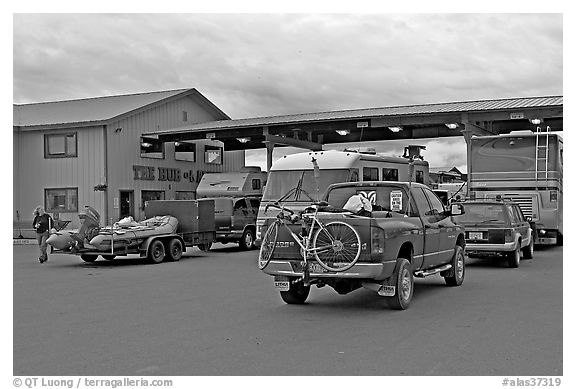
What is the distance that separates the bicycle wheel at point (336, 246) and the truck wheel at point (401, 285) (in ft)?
2.75

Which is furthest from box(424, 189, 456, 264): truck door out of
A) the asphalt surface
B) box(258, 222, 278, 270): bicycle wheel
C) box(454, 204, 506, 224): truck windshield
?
box(454, 204, 506, 224): truck windshield

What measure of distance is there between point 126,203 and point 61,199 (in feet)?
9.96

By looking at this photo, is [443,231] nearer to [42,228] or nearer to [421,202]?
[421,202]

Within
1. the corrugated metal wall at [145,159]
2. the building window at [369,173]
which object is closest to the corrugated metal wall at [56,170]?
the corrugated metal wall at [145,159]

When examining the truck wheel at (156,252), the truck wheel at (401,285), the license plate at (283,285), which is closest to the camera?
the truck wheel at (401,285)

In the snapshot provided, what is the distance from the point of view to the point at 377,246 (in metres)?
9.65

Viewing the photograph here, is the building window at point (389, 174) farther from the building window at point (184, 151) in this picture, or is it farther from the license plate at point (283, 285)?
the building window at point (184, 151)

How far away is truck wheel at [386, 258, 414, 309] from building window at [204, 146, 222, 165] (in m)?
28.3

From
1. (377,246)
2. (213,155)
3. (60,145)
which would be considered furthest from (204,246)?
(213,155)

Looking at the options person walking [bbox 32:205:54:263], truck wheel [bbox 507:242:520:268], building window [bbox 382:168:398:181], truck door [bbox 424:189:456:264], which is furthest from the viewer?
building window [bbox 382:168:398:181]

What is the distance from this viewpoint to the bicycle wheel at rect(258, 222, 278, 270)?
402 inches

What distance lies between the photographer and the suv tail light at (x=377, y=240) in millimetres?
9617

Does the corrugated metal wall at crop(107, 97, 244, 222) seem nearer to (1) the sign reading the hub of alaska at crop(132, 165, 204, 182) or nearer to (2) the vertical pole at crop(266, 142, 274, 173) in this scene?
(1) the sign reading the hub of alaska at crop(132, 165, 204, 182)

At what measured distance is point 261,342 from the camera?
7.90 m
